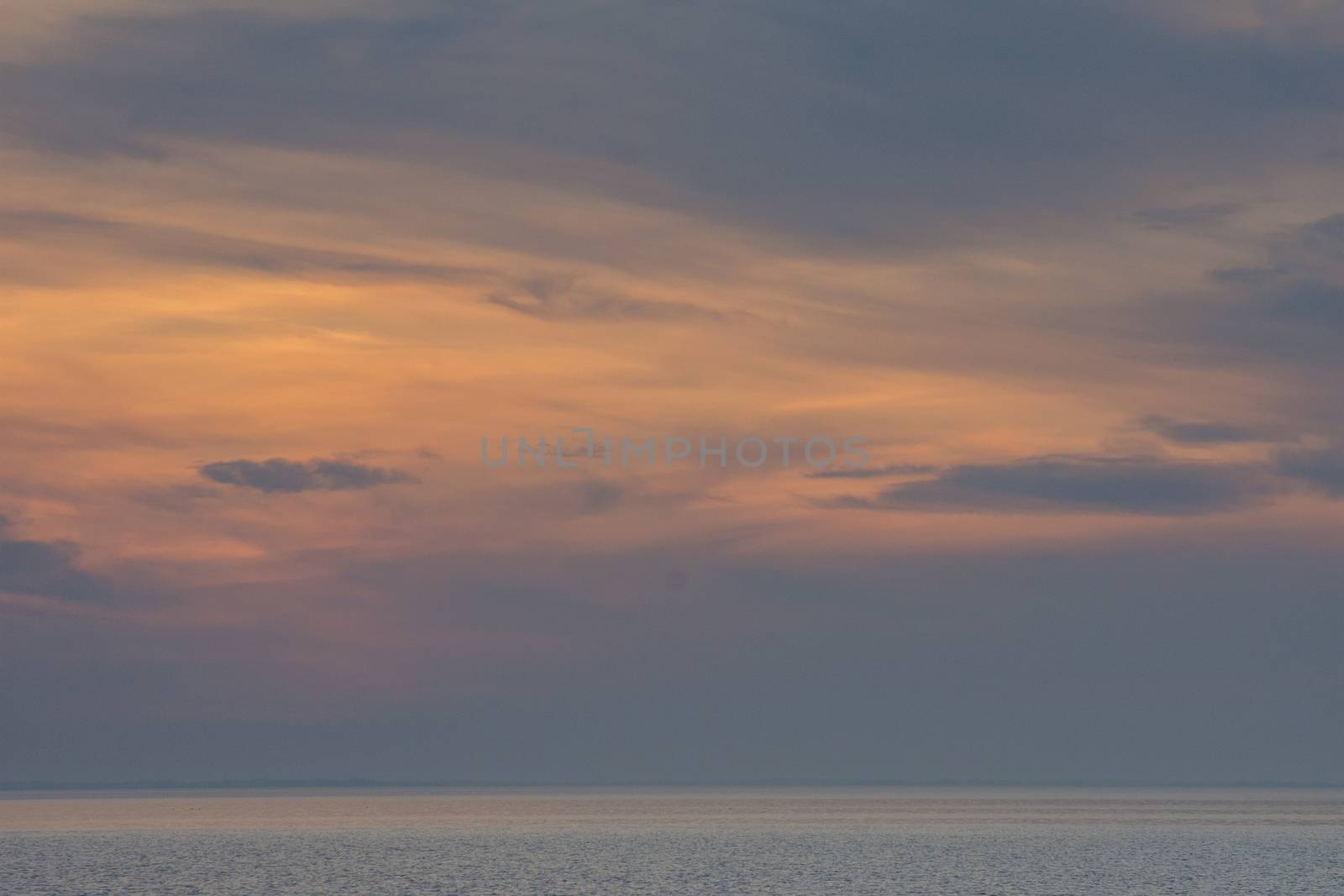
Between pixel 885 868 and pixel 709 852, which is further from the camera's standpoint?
pixel 709 852

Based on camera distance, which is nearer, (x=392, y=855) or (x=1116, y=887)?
(x=1116, y=887)

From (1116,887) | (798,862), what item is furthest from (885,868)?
(1116,887)

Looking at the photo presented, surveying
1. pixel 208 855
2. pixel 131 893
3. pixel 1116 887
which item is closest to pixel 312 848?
pixel 208 855

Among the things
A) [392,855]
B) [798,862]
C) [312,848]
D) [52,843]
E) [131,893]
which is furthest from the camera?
[52,843]

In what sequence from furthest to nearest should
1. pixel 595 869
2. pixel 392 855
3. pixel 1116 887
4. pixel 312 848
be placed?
pixel 312 848 → pixel 392 855 → pixel 595 869 → pixel 1116 887

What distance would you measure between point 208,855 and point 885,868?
78.2 meters

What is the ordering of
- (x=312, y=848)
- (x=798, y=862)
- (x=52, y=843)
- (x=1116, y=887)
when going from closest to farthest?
(x=1116, y=887) → (x=798, y=862) → (x=312, y=848) → (x=52, y=843)

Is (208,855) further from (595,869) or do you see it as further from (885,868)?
(885,868)

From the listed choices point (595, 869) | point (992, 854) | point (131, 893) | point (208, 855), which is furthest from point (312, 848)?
point (992, 854)

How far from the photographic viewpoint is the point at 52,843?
650ft

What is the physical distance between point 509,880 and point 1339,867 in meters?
83.8

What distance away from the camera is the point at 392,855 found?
167 meters

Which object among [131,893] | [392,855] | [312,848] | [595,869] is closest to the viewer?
[131,893]

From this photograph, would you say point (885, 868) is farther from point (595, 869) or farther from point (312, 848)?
point (312, 848)
